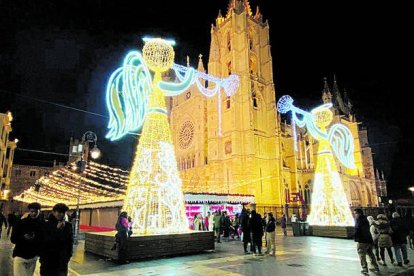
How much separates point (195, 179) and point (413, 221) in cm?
3368

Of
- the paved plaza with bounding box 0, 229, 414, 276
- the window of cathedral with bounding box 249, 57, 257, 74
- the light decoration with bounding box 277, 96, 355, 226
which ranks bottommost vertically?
the paved plaza with bounding box 0, 229, 414, 276

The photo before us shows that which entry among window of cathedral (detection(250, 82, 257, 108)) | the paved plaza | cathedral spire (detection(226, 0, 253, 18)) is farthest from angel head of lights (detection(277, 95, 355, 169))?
cathedral spire (detection(226, 0, 253, 18))

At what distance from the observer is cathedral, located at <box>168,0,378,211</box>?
38562 mm

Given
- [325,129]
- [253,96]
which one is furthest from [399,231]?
[253,96]

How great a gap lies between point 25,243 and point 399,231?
9.43 meters

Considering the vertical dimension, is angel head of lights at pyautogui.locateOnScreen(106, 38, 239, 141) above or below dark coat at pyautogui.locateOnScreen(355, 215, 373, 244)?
above

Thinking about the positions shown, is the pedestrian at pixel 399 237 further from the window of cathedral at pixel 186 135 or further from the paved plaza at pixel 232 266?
the window of cathedral at pixel 186 135

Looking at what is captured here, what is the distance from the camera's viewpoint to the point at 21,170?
57.7m

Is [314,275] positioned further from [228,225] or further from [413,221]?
[228,225]

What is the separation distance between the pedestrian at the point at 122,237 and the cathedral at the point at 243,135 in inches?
1079

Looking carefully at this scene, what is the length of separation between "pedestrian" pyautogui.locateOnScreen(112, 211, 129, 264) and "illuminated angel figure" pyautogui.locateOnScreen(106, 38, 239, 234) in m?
0.97

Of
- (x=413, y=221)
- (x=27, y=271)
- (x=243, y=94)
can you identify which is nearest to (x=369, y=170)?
(x=243, y=94)

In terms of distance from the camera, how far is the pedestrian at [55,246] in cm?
411

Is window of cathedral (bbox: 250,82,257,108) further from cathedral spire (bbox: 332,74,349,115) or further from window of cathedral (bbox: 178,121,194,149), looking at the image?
cathedral spire (bbox: 332,74,349,115)
